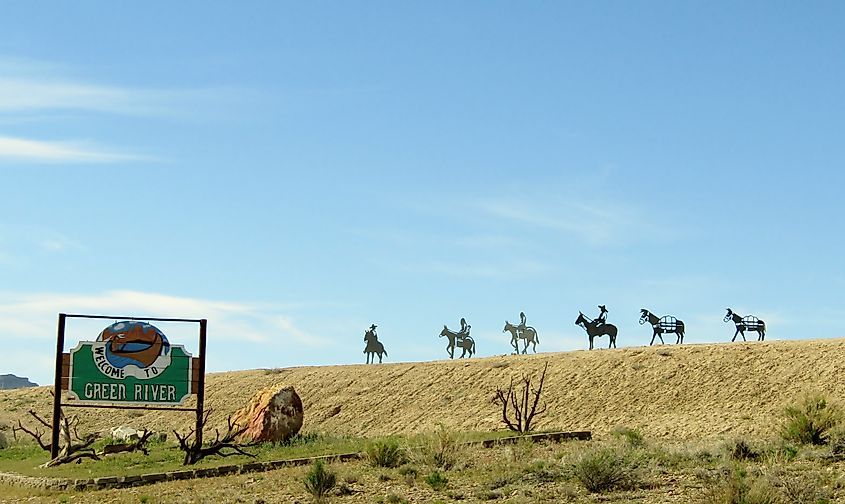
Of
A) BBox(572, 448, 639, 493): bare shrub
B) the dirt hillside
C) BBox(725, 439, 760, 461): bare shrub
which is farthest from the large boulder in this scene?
BBox(725, 439, 760, 461): bare shrub

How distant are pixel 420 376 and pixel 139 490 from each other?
1116 inches

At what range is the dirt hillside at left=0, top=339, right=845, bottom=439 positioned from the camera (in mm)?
39438

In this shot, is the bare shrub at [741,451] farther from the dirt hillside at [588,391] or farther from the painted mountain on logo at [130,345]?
the painted mountain on logo at [130,345]

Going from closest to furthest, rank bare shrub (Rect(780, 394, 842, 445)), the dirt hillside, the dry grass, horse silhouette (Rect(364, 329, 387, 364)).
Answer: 1. the dry grass
2. bare shrub (Rect(780, 394, 842, 445))
3. the dirt hillside
4. horse silhouette (Rect(364, 329, 387, 364))

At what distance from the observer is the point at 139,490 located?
25.8m

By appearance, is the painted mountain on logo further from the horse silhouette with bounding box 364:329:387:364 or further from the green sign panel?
the horse silhouette with bounding box 364:329:387:364

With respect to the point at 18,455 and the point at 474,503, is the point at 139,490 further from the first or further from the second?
the point at 18,455

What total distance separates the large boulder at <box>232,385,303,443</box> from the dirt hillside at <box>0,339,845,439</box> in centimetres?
859

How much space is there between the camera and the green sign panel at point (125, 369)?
3366 centimetres

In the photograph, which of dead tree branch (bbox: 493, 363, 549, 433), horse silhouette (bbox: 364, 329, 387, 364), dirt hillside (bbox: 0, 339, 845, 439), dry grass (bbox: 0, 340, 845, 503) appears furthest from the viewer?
horse silhouette (bbox: 364, 329, 387, 364)

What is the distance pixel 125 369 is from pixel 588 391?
760 inches

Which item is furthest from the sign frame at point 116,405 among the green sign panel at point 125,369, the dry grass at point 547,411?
the dry grass at point 547,411

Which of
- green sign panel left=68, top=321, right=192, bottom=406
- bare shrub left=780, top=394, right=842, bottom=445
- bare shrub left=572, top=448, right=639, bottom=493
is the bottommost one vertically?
bare shrub left=572, top=448, right=639, bottom=493

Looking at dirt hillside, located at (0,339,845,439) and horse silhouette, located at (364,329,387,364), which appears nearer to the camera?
dirt hillside, located at (0,339,845,439)
